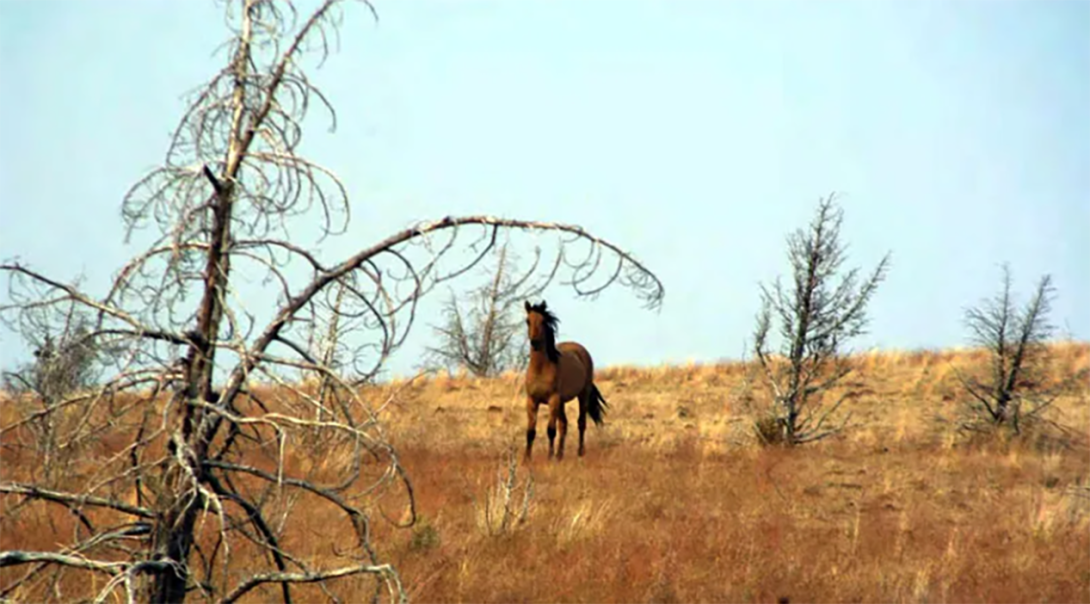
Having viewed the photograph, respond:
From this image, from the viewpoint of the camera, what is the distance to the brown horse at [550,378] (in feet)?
54.7

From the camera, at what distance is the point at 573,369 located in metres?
18.4

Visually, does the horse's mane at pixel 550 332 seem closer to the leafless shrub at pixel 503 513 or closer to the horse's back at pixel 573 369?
the horse's back at pixel 573 369

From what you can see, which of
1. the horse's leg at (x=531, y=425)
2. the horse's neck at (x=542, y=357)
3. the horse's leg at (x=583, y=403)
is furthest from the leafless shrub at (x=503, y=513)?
the horse's leg at (x=583, y=403)

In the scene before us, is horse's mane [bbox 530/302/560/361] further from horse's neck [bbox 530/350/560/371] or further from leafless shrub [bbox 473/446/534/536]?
leafless shrub [bbox 473/446/534/536]

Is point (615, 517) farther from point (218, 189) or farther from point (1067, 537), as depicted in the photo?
point (218, 189)

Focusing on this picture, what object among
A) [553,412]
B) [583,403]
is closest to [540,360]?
[553,412]

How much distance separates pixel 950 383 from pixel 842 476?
1213 cm

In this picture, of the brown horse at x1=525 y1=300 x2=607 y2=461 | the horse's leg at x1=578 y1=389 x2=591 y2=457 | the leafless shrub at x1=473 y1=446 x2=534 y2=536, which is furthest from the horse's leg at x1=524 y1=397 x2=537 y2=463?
the leafless shrub at x1=473 y1=446 x2=534 y2=536

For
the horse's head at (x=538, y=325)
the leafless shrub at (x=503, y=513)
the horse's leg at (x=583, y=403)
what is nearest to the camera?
the leafless shrub at (x=503, y=513)

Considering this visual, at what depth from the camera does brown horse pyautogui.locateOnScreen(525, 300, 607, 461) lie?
54.7 ft

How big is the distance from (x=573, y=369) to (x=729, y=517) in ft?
19.7

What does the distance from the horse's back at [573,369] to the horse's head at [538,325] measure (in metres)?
0.99

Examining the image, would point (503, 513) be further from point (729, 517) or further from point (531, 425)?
point (531, 425)

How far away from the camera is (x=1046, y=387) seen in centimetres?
2480
